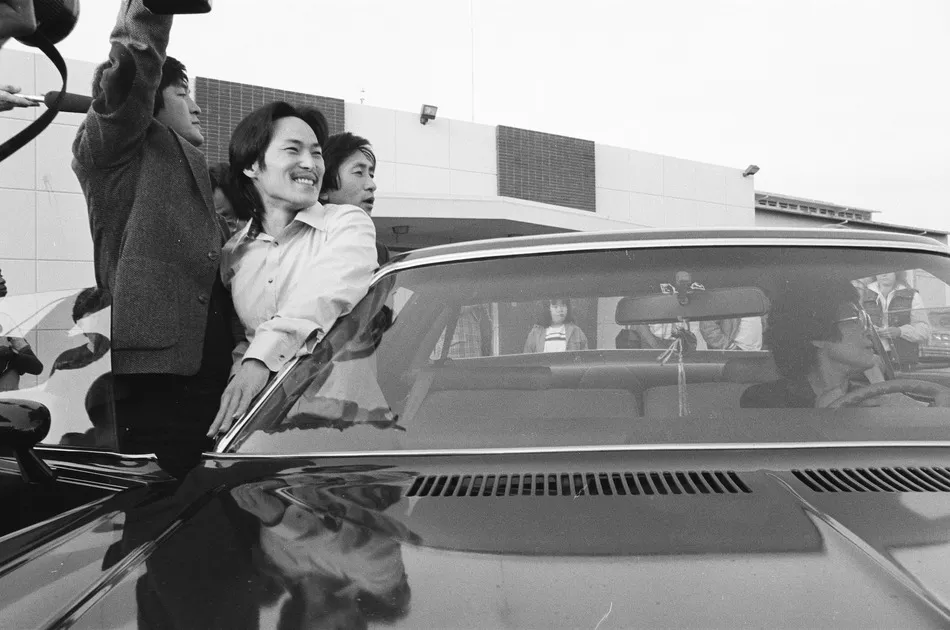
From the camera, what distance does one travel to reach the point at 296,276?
259 cm

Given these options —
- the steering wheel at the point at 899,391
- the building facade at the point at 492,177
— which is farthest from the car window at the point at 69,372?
the building facade at the point at 492,177

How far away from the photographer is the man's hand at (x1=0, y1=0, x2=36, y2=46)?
49.4 inches

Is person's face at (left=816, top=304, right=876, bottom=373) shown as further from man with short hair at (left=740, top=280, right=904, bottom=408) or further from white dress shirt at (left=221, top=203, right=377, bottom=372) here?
white dress shirt at (left=221, top=203, right=377, bottom=372)

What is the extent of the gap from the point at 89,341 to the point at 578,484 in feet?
4.03

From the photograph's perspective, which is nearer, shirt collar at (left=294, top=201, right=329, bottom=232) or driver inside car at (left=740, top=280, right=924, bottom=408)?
driver inside car at (left=740, top=280, right=924, bottom=408)

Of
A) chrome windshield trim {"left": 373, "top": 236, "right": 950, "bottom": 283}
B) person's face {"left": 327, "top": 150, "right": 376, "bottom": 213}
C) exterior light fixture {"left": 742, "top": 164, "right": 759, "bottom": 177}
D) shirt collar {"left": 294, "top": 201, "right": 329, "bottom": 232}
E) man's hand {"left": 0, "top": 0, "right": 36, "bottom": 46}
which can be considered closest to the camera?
man's hand {"left": 0, "top": 0, "right": 36, "bottom": 46}

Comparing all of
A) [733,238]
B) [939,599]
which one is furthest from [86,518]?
[733,238]

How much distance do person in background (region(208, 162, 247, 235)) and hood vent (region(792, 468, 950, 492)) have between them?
79.3 inches

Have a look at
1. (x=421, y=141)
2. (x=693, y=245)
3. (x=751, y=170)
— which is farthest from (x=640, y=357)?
(x=751, y=170)

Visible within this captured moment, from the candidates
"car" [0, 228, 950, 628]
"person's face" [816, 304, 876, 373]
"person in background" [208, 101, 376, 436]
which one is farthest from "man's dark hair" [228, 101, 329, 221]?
"person's face" [816, 304, 876, 373]

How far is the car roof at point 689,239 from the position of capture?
84.0 inches

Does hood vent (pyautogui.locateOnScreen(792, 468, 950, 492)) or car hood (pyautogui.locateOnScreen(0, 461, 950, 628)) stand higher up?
hood vent (pyautogui.locateOnScreen(792, 468, 950, 492))

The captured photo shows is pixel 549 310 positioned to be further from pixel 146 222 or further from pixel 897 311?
pixel 146 222

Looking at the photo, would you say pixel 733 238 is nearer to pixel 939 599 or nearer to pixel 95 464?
pixel 939 599
